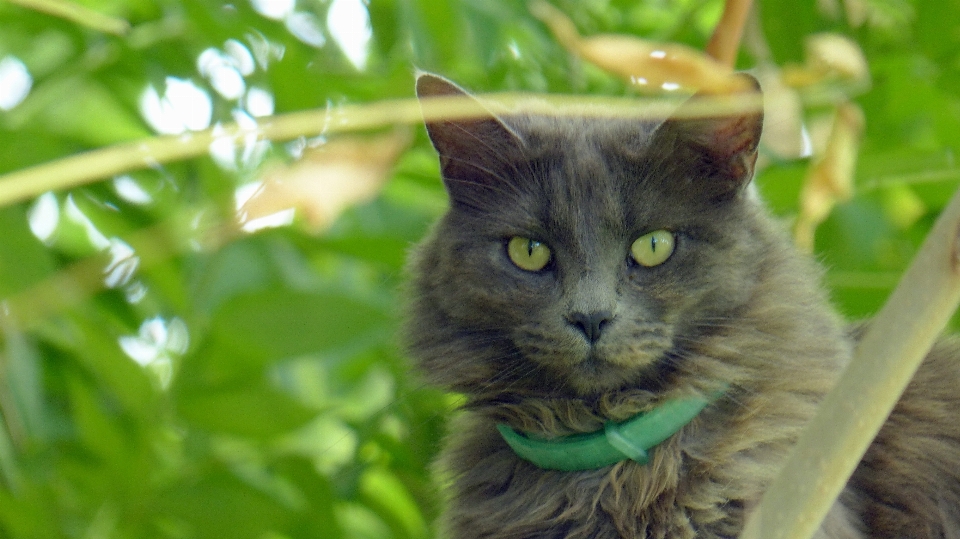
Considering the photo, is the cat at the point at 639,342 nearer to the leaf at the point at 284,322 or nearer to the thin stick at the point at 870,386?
the leaf at the point at 284,322

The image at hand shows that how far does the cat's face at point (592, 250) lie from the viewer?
4.77 ft

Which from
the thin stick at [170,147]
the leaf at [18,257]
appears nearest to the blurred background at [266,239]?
the leaf at [18,257]

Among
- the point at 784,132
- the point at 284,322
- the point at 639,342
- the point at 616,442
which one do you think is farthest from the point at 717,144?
the point at 284,322

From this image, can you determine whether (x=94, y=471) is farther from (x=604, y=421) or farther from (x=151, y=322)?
(x=604, y=421)

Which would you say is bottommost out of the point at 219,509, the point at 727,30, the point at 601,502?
the point at 219,509

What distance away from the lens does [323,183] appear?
2.60 feet

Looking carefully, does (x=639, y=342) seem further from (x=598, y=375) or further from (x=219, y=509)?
(x=219, y=509)

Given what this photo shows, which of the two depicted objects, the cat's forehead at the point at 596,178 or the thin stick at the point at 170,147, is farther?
the cat's forehead at the point at 596,178

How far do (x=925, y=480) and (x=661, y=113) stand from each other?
731 mm

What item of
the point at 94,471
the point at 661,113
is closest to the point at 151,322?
the point at 94,471

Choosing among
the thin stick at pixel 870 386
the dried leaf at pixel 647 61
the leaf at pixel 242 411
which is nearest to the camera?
the thin stick at pixel 870 386

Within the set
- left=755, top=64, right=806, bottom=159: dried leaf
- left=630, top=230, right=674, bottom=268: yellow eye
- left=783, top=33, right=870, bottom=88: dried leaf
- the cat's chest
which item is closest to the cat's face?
left=630, top=230, right=674, bottom=268: yellow eye

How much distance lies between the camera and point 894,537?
60.6 inches

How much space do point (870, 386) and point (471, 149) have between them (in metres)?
1.07
